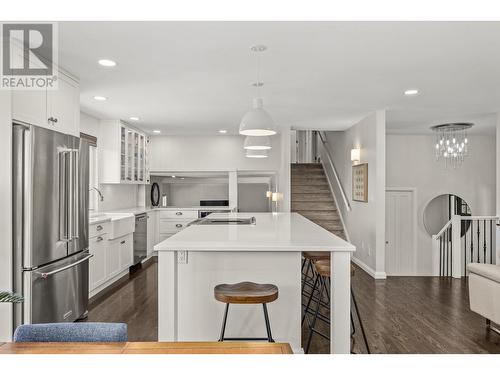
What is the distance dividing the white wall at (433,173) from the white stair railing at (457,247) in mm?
560

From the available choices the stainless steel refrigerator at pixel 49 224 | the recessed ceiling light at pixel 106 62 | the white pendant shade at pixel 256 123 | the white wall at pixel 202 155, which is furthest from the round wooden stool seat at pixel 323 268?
the white wall at pixel 202 155

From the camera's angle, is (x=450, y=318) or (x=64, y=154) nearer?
(x=64, y=154)

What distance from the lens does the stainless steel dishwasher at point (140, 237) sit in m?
5.68

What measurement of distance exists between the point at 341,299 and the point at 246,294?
0.66m

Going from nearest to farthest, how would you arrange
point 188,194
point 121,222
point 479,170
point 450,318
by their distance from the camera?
point 450,318 < point 121,222 < point 479,170 < point 188,194

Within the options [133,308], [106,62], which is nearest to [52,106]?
[106,62]

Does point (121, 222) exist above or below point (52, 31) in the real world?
below

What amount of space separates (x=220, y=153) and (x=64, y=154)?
4.37m

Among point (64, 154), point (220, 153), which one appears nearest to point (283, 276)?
point (64, 154)

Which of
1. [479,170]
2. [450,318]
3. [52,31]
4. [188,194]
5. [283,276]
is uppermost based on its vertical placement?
[52,31]

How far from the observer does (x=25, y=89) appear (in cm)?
269

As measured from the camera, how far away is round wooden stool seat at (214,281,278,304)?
212 cm

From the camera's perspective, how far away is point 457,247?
18.4 ft

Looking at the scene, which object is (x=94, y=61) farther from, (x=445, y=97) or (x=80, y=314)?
(x=445, y=97)
